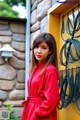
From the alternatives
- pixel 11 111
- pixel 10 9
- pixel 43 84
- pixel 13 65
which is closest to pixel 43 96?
pixel 43 84

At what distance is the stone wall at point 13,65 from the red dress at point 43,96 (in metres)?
1.34

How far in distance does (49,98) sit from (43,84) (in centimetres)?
12

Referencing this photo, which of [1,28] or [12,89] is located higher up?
[1,28]

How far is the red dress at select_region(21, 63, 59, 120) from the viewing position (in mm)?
1631

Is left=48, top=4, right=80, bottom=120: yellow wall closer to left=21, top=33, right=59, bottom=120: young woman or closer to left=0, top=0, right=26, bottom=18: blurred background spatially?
left=21, top=33, right=59, bottom=120: young woman

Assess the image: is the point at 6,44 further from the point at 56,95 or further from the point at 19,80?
the point at 56,95

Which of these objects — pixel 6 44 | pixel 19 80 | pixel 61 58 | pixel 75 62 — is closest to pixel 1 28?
pixel 6 44

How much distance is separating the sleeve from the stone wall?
150cm

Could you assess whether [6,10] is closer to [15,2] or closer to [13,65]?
[15,2]

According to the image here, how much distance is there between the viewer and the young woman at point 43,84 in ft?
5.37

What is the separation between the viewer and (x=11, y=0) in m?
11.9

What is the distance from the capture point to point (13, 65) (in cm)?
319

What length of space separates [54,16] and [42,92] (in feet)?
2.74

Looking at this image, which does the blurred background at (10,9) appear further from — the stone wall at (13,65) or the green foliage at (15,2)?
the stone wall at (13,65)
